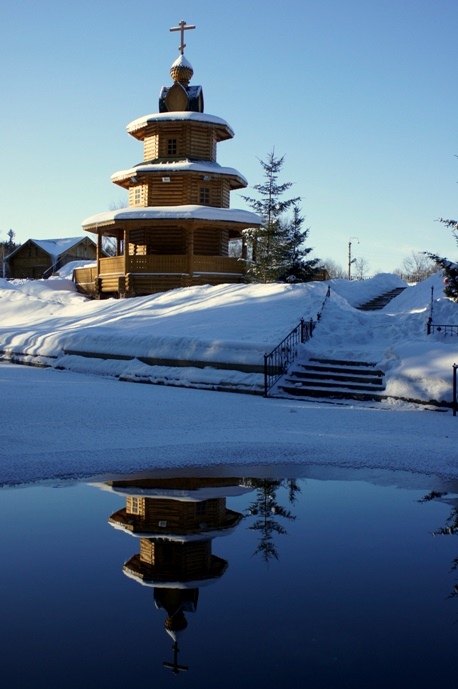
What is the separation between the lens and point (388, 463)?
959cm

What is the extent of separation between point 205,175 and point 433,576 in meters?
31.6

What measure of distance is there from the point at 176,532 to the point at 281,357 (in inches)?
453

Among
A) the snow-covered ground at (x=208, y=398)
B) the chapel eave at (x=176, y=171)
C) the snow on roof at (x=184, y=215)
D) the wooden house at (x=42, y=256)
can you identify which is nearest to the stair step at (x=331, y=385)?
the snow-covered ground at (x=208, y=398)

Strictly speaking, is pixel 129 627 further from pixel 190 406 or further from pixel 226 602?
pixel 190 406

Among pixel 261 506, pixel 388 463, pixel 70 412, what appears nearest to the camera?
pixel 261 506

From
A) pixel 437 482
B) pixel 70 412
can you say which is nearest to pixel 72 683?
pixel 437 482

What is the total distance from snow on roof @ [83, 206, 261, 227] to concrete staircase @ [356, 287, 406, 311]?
7407 mm

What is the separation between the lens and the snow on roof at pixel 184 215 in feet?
104

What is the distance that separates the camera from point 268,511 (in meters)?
7.48

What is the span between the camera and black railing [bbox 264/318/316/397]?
55.7 feet

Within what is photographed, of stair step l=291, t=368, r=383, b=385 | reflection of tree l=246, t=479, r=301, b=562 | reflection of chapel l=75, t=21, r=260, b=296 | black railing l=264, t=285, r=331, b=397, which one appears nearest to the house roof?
reflection of chapel l=75, t=21, r=260, b=296

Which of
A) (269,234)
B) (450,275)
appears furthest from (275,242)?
(450,275)

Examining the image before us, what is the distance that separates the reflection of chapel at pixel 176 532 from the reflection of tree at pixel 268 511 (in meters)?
0.24

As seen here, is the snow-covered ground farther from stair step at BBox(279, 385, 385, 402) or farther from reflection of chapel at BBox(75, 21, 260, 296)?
reflection of chapel at BBox(75, 21, 260, 296)
